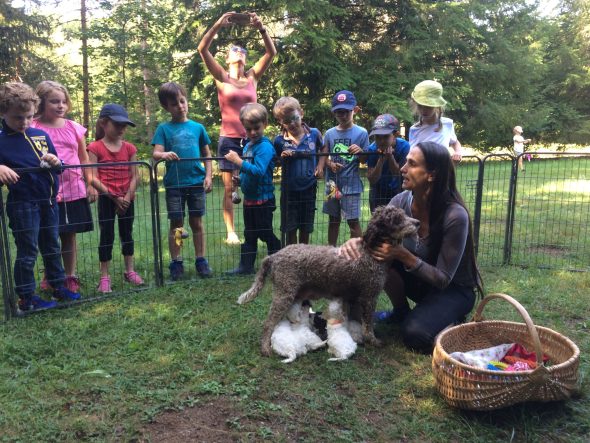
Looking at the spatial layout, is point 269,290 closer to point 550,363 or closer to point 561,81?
point 550,363

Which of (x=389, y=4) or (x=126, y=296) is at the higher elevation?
(x=389, y=4)

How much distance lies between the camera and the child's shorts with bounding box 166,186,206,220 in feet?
16.0

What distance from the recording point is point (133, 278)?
16.2ft

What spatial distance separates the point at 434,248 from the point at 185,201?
2700 millimetres

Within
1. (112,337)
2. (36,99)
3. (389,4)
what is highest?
(389,4)

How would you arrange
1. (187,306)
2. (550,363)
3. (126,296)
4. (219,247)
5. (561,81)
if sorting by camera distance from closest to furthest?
1. (550,363)
2. (187,306)
3. (126,296)
4. (219,247)
5. (561,81)

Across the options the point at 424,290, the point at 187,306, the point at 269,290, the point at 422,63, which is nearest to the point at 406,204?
the point at 424,290

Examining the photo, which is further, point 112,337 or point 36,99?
point 36,99

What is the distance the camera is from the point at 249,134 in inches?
187

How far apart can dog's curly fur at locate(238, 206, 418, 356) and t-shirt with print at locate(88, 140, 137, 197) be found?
207 centimetres

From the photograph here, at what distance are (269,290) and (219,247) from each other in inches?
60.2

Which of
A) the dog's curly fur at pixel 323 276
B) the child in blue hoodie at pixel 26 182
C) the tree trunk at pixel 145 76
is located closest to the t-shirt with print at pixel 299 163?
the dog's curly fur at pixel 323 276

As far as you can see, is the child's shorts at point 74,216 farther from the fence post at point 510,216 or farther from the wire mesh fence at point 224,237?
the fence post at point 510,216

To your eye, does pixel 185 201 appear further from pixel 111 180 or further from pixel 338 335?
pixel 338 335
